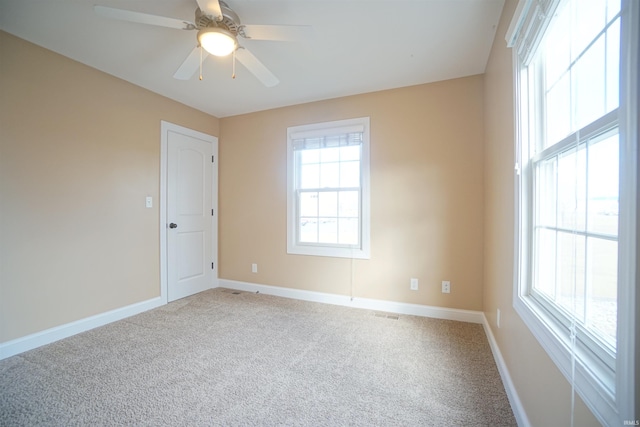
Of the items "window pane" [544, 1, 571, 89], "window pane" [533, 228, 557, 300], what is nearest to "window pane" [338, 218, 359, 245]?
"window pane" [533, 228, 557, 300]

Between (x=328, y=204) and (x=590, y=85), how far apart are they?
2.60 m

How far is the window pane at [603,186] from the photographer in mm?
749

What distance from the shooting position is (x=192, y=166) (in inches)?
141

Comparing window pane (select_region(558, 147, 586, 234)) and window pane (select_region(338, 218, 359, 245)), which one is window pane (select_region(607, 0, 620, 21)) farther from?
window pane (select_region(338, 218, 359, 245))

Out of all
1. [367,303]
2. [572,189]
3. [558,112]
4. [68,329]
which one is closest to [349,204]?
[367,303]

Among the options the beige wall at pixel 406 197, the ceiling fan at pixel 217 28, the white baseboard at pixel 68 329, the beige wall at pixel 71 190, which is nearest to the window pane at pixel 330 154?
the beige wall at pixel 406 197

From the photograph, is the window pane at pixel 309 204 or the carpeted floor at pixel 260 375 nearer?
the carpeted floor at pixel 260 375

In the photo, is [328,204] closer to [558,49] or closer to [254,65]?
[254,65]

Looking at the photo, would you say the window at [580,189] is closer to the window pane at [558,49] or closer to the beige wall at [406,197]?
the window pane at [558,49]

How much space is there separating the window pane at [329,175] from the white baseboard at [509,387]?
86.3 inches

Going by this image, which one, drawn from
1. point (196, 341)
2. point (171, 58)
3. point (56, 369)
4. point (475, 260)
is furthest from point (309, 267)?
point (171, 58)

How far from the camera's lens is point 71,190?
2.42 meters

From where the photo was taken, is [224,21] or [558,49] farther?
[224,21]

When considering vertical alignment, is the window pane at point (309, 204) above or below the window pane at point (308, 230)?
above
